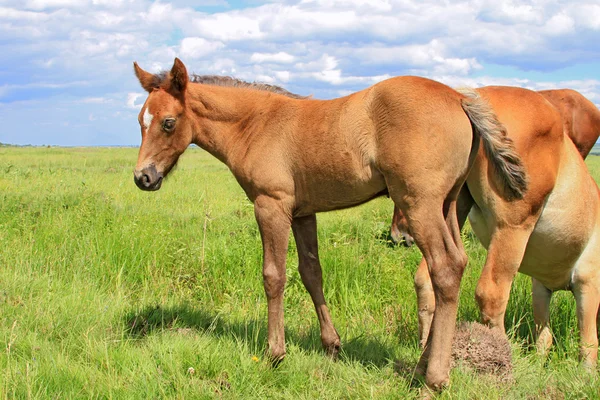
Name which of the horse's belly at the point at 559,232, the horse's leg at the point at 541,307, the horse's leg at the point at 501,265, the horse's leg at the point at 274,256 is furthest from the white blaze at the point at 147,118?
the horse's leg at the point at 541,307

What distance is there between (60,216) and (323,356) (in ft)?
15.4

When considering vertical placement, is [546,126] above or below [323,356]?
above

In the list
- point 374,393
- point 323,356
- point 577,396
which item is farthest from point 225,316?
point 577,396

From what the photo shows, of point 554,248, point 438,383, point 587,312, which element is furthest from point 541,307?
point 438,383

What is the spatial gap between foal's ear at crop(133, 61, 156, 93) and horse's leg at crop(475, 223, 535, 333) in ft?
9.48

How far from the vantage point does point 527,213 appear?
391 cm

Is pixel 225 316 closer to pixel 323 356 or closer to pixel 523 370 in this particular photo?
pixel 323 356

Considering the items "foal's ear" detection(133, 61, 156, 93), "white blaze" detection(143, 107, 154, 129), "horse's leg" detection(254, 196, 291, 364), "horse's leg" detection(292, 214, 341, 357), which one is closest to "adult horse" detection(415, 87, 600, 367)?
"horse's leg" detection(292, 214, 341, 357)

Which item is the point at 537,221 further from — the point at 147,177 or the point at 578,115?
the point at 578,115

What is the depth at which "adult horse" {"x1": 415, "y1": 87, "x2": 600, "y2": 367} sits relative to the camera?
12.9 feet

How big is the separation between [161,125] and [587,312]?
363cm

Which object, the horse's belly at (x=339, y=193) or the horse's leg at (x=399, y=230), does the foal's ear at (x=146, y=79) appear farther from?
the horse's leg at (x=399, y=230)

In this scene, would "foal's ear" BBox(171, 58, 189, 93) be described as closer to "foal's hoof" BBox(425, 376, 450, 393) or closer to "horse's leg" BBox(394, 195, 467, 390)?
"horse's leg" BBox(394, 195, 467, 390)

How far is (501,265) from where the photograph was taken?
394 cm
